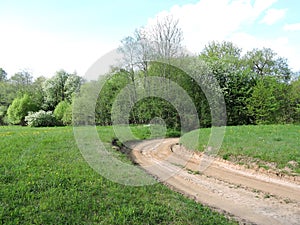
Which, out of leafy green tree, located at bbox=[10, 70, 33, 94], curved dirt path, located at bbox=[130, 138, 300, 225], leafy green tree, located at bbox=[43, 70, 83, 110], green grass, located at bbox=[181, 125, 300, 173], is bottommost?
curved dirt path, located at bbox=[130, 138, 300, 225]

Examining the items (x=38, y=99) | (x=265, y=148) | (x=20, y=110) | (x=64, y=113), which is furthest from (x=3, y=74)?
(x=265, y=148)

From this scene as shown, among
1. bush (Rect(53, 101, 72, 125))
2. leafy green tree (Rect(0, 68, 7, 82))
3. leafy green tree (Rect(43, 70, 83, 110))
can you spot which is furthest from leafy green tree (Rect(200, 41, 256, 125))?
leafy green tree (Rect(0, 68, 7, 82))

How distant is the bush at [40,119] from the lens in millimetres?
34869

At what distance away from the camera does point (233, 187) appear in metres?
9.41

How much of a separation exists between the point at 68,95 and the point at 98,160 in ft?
122

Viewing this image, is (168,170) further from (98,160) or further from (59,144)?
(59,144)

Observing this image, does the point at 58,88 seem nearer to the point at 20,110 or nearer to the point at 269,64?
the point at 20,110

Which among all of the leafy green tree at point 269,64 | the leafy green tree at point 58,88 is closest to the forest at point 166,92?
the leafy green tree at point 269,64

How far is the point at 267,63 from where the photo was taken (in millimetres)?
43312

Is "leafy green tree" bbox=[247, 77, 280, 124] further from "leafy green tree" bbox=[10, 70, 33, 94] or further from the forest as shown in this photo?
"leafy green tree" bbox=[10, 70, 33, 94]

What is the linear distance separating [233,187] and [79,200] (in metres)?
5.64

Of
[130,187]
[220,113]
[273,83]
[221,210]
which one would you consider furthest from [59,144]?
[273,83]

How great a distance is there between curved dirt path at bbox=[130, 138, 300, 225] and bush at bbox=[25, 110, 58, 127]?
24989 mm

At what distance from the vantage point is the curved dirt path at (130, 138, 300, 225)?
22.9 feet
